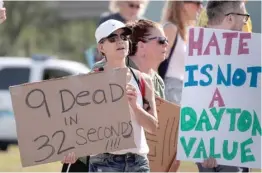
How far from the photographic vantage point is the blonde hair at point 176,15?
9.16 m

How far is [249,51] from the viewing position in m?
7.70

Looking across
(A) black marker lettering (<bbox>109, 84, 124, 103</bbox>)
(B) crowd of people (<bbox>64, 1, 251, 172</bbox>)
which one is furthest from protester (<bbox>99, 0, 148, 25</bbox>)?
(A) black marker lettering (<bbox>109, 84, 124, 103</bbox>)

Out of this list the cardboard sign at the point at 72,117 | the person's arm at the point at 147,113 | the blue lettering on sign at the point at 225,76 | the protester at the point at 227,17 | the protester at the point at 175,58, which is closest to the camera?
the cardboard sign at the point at 72,117

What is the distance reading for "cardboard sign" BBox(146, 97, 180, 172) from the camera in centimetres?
795

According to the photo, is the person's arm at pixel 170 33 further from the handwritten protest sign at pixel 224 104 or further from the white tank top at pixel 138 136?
the white tank top at pixel 138 136

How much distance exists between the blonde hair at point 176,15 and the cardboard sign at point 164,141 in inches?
51.5

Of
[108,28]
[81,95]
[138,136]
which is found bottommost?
[138,136]

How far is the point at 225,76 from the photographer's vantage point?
771 centimetres

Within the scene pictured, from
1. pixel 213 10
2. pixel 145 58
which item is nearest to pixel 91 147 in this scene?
pixel 145 58

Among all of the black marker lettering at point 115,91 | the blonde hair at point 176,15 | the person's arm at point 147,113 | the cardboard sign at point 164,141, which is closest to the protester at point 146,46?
the cardboard sign at point 164,141

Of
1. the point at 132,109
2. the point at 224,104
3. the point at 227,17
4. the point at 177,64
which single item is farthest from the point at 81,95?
the point at 177,64

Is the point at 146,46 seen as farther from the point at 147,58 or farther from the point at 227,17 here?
the point at 227,17

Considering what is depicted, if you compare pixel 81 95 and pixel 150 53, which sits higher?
pixel 150 53

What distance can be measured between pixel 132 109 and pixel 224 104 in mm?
903
